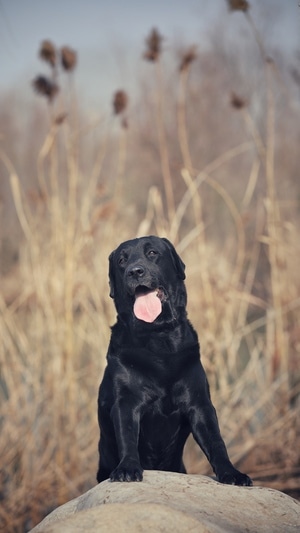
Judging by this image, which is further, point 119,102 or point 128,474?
point 119,102

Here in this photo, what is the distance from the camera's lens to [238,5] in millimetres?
4398

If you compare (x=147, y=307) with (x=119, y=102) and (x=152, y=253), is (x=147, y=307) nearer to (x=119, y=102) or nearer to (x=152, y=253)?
(x=152, y=253)

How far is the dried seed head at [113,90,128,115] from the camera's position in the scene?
480 centimetres

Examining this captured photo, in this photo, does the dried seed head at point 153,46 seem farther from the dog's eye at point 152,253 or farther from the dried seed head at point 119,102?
the dog's eye at point 152,253

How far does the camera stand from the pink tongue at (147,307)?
3.35 m

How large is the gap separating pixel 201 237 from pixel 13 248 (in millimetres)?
9476

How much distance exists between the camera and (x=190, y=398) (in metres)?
3.26

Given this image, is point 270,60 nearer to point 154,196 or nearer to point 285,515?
point 154,196

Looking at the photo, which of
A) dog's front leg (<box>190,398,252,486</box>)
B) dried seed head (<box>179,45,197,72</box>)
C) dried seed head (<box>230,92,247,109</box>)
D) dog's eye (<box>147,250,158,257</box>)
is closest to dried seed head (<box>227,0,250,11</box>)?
dried seed head (<box>179,45,197,72</box>)

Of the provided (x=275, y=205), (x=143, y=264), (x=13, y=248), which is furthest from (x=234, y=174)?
(x=143, y=264)

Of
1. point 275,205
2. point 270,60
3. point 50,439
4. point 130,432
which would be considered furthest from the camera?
point 275,205

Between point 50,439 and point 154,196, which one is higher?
point 154,196

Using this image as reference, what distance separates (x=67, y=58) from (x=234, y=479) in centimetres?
265

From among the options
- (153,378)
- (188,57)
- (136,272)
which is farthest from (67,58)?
(153,378)
